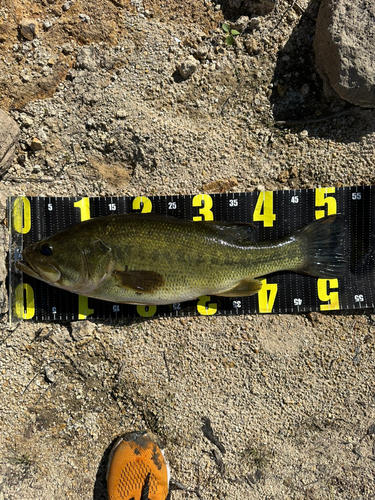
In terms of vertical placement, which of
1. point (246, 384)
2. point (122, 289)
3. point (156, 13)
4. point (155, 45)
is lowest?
point (246, 384)

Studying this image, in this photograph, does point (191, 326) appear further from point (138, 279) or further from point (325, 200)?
point (325, 200)

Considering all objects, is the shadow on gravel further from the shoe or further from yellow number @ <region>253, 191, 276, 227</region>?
the shoe

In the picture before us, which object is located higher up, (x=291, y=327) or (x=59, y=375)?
(x=291, y=327)

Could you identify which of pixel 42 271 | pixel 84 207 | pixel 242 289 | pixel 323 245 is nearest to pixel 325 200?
pixel 323 245

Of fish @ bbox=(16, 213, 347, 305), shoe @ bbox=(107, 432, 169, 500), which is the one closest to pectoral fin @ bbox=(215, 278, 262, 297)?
fish @ bbox=(16, 213, 347, 305)

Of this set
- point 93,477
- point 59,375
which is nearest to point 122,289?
point 59,375

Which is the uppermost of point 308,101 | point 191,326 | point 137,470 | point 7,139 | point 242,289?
point 308,101

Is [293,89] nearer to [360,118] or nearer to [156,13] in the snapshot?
[360,118]
